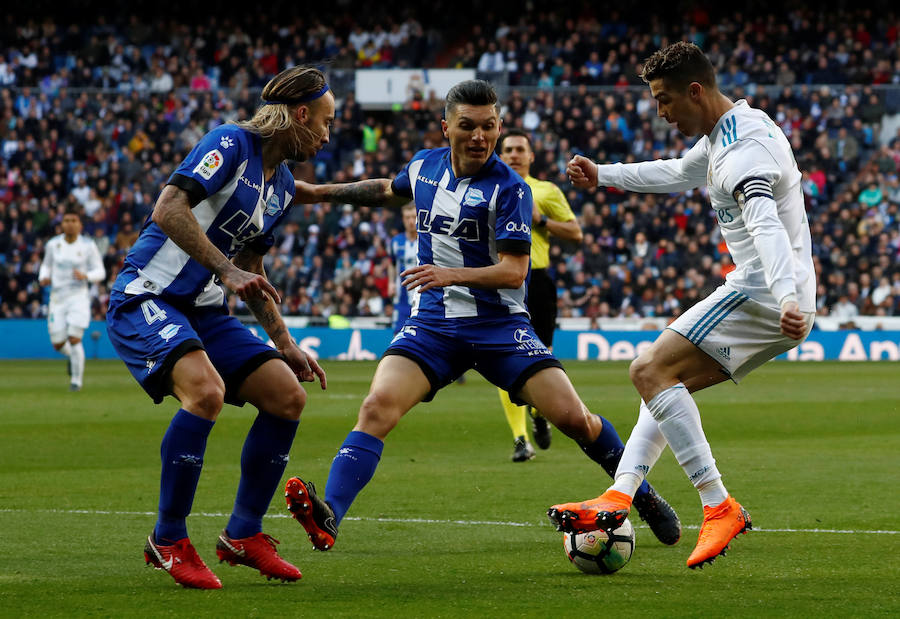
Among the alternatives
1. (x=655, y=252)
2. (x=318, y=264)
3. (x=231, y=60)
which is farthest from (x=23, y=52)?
(x=655, y=252)

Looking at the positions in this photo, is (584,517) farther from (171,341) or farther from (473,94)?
(473,94)

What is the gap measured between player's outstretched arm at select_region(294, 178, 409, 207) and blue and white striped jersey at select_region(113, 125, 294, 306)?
2.45 ft

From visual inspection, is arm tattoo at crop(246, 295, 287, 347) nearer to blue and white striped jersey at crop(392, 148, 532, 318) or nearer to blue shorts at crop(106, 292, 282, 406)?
blue shorts at crop(106, 292, 282, 406)

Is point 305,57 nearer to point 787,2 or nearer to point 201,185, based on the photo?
point 787,2

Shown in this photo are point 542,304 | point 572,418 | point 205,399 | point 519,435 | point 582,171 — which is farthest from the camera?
point 542,304

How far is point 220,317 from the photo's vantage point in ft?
18.3

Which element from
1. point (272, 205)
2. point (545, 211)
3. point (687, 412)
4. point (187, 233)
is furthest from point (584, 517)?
point (545, 211)

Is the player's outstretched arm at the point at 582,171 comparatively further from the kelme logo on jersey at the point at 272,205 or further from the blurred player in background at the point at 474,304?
the kelme logo on jersey at the point at 272,205

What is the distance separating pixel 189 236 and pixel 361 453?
1201mm

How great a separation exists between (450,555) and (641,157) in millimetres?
24442

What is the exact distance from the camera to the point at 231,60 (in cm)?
3522

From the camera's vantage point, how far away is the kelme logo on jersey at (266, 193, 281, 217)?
219 inches

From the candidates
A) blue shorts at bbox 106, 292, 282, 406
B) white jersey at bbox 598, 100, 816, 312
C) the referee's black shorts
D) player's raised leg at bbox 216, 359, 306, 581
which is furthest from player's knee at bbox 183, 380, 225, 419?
the referee's black shorts

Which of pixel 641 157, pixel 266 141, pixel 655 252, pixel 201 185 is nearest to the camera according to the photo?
pixel 201 185
